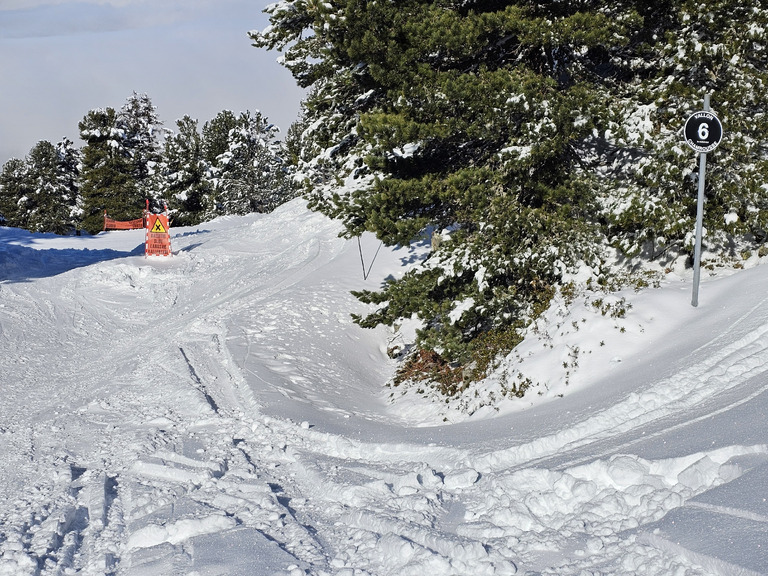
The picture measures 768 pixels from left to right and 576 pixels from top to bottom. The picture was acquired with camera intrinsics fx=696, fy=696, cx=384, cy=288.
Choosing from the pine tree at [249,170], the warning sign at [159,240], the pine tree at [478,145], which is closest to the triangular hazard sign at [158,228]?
the warning sign at [159,240]

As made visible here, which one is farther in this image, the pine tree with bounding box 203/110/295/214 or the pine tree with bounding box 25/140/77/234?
the pine tree with bounding box 25/140/77/234

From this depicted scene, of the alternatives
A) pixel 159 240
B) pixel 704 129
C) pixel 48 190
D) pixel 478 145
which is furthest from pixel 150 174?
pixel 704 129

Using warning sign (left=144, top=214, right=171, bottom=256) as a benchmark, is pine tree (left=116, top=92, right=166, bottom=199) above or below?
above

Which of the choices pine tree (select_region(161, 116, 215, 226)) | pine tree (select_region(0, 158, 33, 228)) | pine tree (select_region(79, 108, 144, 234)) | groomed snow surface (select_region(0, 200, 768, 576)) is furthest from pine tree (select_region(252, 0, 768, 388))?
pine tree (select_region(0, 158, 33, 228))

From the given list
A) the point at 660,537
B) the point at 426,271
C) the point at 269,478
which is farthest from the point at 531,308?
the point at 660,537

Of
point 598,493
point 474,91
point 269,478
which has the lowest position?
point 269,478

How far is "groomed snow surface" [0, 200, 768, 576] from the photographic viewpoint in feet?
15.8

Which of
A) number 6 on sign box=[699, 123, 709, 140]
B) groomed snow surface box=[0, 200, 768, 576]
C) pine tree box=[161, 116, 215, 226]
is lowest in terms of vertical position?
groomed snow surface box=[0, 200, 768, 576]

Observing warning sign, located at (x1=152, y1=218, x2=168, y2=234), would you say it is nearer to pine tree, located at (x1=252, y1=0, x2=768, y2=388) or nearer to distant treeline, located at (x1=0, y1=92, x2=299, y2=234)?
pine tree, located at (x1=252, y1=0, x2=768, y2=388)

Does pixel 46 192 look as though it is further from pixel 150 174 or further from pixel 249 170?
pixel 249 170

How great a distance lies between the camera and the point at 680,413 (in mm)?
6730

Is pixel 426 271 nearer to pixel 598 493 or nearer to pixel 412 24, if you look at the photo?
pixel 412 24

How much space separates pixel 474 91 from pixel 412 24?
1.52 meters

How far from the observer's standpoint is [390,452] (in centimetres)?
795
